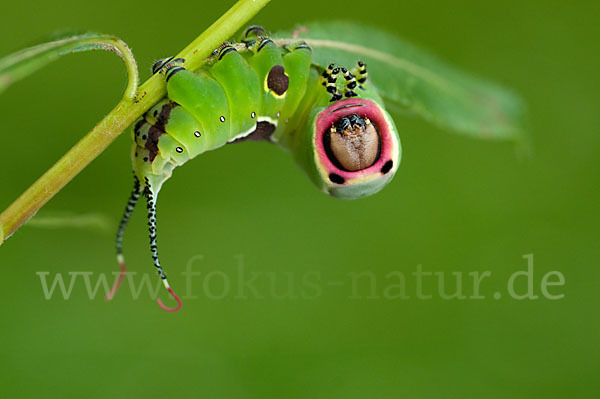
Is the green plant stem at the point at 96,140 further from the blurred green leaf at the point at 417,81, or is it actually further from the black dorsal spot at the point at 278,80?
the blurred green leaf at the point at 417,81

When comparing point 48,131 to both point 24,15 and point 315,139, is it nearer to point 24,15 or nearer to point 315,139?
point 24,15

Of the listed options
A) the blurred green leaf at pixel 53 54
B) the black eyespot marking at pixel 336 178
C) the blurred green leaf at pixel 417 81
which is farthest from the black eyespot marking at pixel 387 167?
the blurred green leaf at pixel 53 54

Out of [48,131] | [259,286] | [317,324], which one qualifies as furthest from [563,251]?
[48,131]

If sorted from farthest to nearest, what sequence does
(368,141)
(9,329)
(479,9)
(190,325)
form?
(479,9)
(190,325)
(9,329)
(368,141)

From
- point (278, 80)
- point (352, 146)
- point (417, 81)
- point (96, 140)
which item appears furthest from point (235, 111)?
point (417, 81)

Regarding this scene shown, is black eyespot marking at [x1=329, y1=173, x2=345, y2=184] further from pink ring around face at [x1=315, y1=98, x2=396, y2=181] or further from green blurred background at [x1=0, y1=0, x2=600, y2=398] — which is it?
green blurred background at [x1=0, y1=0, x2=600, y2=398]
